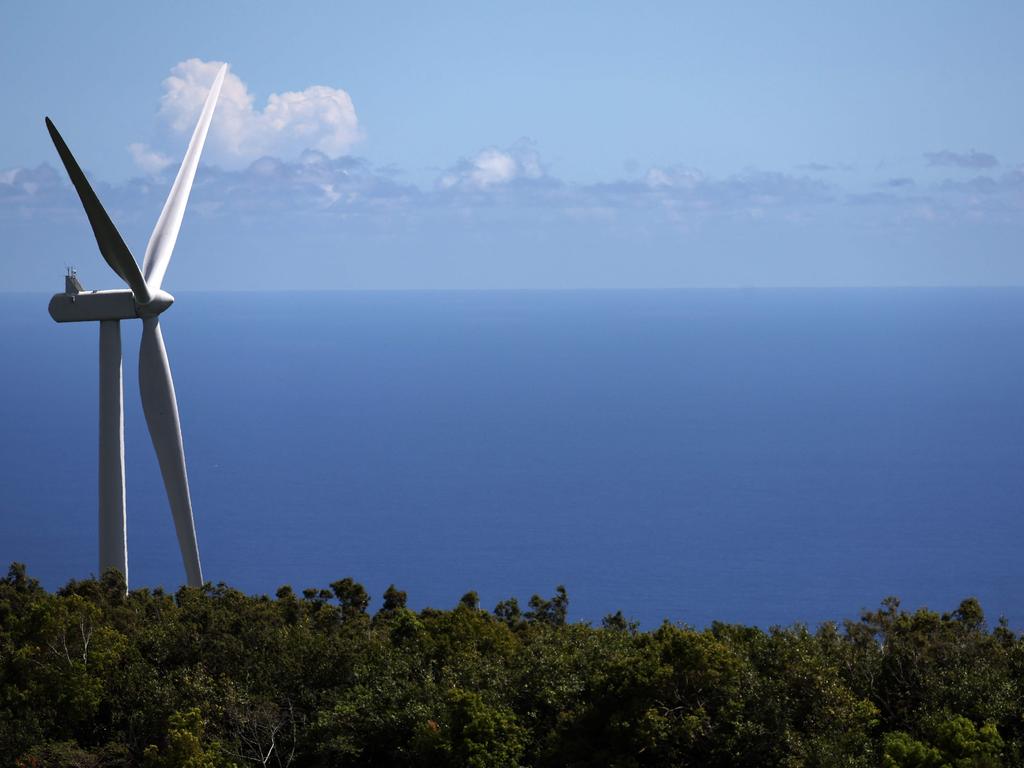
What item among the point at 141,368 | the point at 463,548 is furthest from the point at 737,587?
the point at 141,368

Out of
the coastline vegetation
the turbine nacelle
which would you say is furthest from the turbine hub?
the coastline vegetation

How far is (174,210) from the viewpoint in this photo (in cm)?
4862

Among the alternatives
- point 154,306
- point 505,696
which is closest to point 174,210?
point 154,306

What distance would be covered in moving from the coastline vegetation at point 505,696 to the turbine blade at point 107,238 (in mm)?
11054

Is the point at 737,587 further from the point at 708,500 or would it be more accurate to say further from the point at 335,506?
the point at 335,506

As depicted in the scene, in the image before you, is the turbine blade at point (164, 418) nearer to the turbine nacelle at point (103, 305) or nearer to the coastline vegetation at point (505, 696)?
the turbine nacelle at point (103, 305)

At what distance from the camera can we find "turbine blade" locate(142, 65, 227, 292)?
4653 centimetres

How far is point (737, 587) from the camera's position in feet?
490

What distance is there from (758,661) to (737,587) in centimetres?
11820

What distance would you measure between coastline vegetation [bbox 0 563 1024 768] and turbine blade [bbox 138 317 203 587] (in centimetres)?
586

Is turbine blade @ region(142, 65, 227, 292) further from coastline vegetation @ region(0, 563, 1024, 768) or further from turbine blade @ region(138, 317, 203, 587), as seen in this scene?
coastline vegetation @ region(0, 563, 1024, 768)

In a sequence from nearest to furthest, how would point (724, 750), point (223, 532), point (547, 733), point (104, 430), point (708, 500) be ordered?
point (724, 750) < point (547, 733) < point (104, 430) < point (223, 532) < point (708, 500)

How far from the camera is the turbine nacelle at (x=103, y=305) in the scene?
1731 inches

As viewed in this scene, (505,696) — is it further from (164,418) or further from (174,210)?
(174,210)
